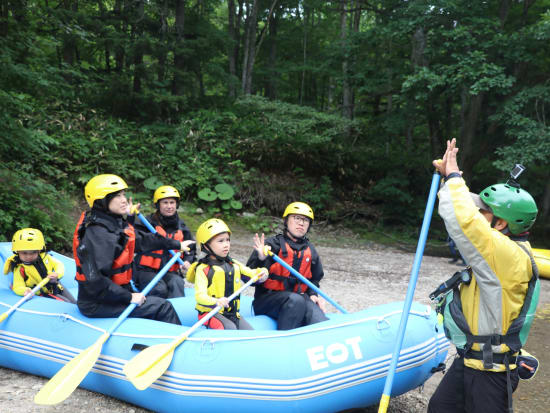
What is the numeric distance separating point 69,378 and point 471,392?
8.63ft

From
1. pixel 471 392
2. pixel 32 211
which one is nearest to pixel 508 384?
pixel 471 392

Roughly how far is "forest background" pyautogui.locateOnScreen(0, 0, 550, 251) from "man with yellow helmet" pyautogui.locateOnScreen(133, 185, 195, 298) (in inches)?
122

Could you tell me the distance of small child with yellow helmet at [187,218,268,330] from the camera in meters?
3.55

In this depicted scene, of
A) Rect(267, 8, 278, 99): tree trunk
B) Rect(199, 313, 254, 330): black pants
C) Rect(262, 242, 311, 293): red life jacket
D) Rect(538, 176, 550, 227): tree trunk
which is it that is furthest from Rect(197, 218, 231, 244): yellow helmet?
Rect(267, 8, 278, 99): tree trunk

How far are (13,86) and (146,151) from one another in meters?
5.61

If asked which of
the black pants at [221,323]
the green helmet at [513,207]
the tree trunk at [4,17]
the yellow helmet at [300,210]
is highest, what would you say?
the tree trunk at [4,17]

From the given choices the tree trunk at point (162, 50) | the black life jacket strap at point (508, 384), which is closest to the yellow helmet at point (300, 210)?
the black life jacket strap at point (508, 384)

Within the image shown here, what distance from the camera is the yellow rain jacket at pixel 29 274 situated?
423 cm

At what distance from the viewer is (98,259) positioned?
3.31 metres

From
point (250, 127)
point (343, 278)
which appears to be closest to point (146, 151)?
point (250, 127)

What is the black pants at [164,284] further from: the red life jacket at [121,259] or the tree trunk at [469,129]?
the tree trunk at [469,129]

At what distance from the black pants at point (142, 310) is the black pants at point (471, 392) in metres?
2.32

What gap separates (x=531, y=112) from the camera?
9086 mm

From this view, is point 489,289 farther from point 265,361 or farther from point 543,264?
point 543,264
